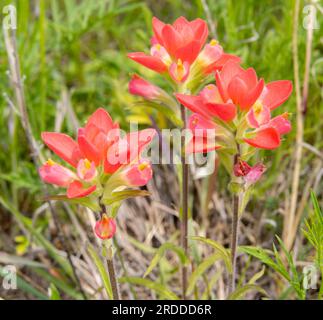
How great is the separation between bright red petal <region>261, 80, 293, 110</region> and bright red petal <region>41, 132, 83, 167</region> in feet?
1.23

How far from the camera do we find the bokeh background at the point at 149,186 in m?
1.74

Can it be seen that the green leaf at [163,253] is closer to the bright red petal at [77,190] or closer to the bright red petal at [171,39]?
the bright red petal at [77,190]

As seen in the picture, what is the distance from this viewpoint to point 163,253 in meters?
1.36

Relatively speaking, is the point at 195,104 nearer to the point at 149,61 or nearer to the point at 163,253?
the point at 149,61

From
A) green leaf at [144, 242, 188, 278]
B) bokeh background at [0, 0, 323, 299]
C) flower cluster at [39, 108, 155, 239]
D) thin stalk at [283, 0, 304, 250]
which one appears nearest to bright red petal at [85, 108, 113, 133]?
flower cluster at [39, 108, 155, 239]

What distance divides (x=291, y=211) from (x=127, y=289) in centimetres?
54

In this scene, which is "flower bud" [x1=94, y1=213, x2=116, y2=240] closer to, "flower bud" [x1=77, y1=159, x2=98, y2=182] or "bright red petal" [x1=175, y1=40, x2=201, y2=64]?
"flower bud" [x1=77, y1=159, x2=98, y2=182]

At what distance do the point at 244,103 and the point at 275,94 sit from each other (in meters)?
0.08

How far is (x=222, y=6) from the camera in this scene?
2221 mm

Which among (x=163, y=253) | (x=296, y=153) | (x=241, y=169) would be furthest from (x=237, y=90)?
(x=296, y=153)

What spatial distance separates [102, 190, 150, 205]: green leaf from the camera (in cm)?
107

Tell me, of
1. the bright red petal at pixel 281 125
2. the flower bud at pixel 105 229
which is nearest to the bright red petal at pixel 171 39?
the bright red petal at pixel 281 125

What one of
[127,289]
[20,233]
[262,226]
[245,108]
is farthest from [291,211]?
[20,233]

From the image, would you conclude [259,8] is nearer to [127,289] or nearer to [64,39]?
[64,39]
